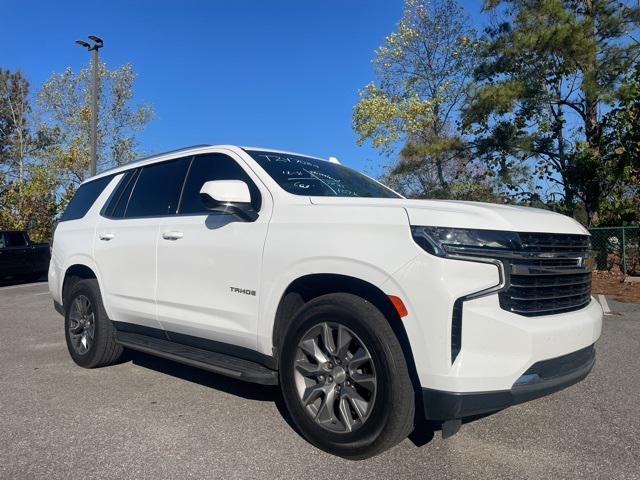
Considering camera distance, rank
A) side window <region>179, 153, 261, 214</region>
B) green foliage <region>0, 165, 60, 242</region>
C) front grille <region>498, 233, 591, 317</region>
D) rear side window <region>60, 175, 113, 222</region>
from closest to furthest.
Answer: front grille <region>498, 233, 591, 317</region> → side window <region>179, 153, 261, 214</region> → rear side window <region>60, 175, 113, 222</region> → green foliage <region>0, 165, 60, 242</region>

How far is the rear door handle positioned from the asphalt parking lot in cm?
123

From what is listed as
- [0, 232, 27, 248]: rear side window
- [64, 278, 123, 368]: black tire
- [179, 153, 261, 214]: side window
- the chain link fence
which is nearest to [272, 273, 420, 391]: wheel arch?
[179, 153, 261, 214]: side window

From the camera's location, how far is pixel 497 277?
8.61 ft

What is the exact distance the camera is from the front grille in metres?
2.68

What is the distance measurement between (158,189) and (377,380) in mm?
2726

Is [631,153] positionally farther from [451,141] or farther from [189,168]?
[189,168]

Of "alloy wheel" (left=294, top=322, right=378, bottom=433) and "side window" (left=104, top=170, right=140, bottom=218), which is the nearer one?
"alloy wheel" (left=294, top=322, right=378, bottom=433)

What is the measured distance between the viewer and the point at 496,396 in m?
2.59

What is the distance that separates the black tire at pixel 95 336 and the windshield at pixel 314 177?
2121 millimetres

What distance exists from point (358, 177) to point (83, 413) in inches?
110

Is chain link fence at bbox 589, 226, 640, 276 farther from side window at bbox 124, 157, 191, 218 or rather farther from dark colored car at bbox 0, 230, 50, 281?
dark colored car at bbox 0, 230, 50, 281

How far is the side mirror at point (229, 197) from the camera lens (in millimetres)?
3396

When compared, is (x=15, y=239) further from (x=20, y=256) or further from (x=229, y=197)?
(x=229, y=197)

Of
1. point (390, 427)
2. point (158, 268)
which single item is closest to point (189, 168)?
point (158, 268)
